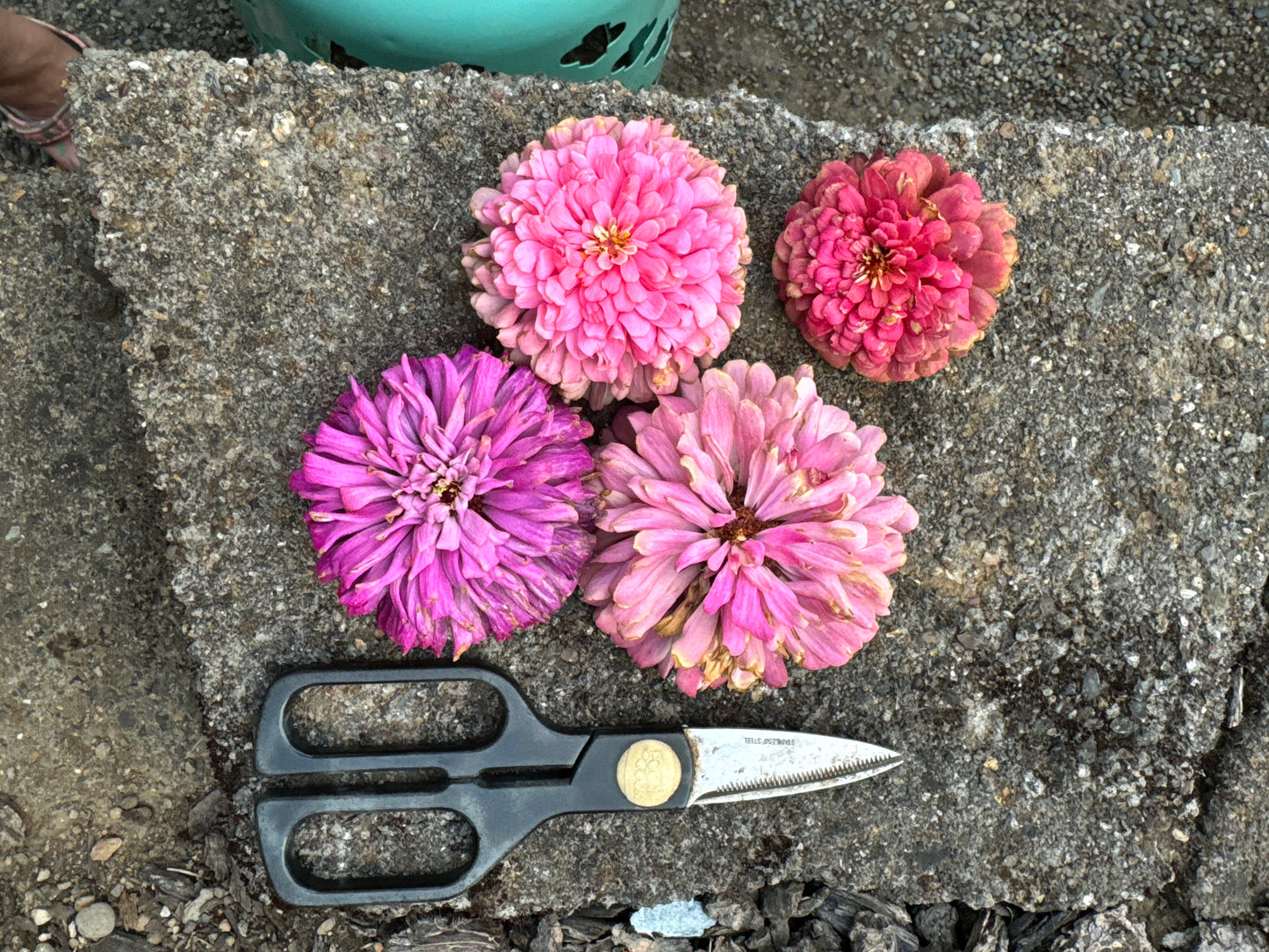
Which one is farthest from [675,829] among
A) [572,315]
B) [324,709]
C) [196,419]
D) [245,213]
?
[245,213]

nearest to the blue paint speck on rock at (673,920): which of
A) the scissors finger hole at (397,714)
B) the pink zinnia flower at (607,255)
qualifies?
the scissors finger hole at (397,714)

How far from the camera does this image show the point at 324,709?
59.7 inches

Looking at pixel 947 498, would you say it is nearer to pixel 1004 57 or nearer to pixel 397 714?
pixel 397 714

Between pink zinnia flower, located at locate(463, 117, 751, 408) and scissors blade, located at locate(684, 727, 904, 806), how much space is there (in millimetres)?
605

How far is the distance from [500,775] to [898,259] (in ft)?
3.15

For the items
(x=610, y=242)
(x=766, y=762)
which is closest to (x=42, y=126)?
(x=610, y=242)

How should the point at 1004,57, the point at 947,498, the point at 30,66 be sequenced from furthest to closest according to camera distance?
the point at 1004,57
the point at 30,66
the point at 947,498

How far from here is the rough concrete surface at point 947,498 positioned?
58.5 inches

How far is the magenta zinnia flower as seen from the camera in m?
1.16

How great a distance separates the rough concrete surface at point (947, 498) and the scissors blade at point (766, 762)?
0.25 feet

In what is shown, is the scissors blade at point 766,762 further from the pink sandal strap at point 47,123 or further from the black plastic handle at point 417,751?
the pink sandal strap at point 47,123

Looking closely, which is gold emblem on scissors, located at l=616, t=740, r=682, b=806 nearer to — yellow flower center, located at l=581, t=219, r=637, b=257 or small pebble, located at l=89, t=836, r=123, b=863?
yellow flower center, located at l=581, t=219, r=637, b=257

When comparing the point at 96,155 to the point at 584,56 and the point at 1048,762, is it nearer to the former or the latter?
the point at 584,56

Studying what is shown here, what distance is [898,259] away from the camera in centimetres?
124
